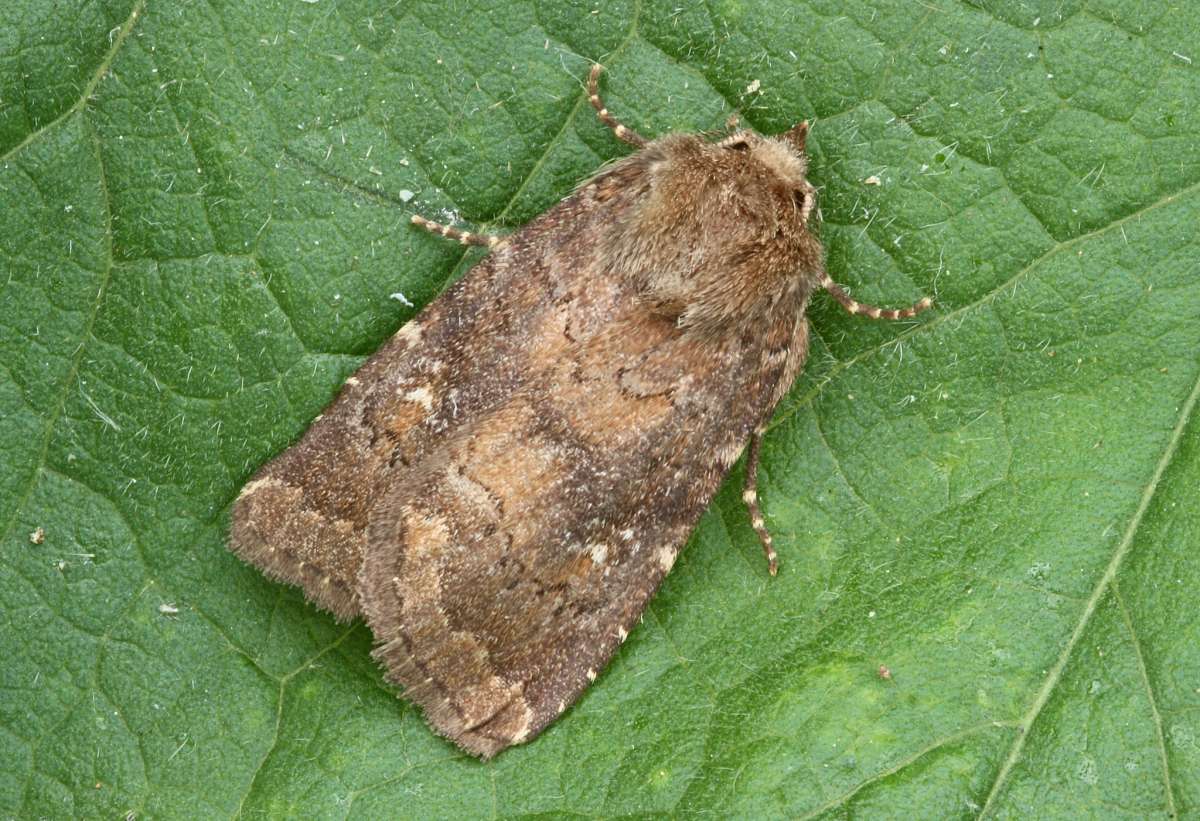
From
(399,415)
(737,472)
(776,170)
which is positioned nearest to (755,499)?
(737,472)

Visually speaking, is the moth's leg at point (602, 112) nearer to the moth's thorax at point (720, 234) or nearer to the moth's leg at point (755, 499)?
the moth's thorax at point (720, 234)

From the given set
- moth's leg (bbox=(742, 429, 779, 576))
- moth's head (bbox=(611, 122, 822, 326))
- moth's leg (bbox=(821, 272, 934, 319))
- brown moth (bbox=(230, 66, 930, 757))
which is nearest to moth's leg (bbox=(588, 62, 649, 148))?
brown moth (bbox=(230, 66, 930, 757))

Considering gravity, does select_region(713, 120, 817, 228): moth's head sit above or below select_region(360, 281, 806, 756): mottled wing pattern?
above

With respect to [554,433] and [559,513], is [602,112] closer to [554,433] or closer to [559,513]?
[554,433]

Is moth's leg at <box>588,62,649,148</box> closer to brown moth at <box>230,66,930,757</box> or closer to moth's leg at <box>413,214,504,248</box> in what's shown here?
brown moth at <box>230,66,930,757</box>

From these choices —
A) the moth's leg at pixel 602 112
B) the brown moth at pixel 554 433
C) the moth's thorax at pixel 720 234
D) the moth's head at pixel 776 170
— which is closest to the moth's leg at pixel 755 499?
the brown moth at pixel 554 433

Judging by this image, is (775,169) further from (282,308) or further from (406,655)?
(406,655)
